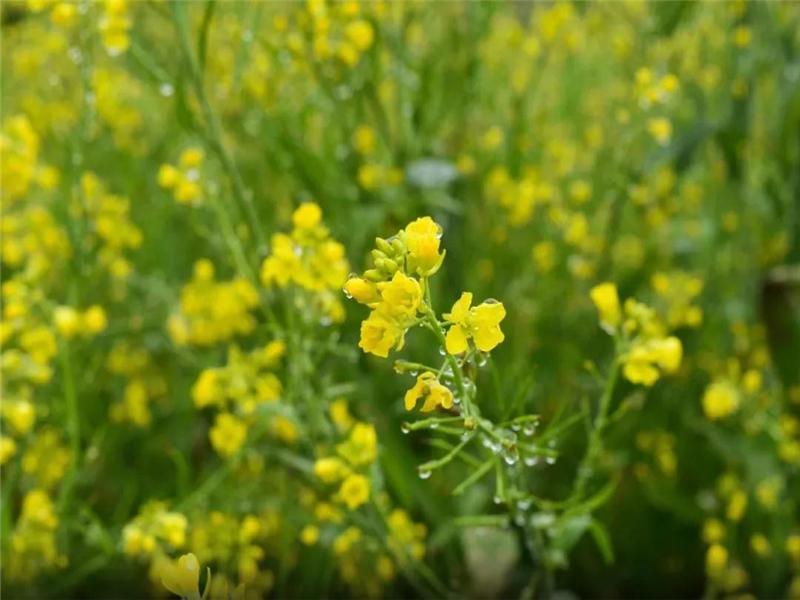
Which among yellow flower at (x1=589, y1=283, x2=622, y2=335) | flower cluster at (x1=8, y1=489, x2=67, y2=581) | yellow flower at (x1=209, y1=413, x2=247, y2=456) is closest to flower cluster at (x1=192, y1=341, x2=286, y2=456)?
yellow flower at (x1=209, y1=413, x2=247, y2=456)

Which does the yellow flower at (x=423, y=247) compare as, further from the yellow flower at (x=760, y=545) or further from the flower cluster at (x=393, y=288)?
the yellow flower at (x=760, y=545)

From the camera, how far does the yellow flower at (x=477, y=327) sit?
65 cm

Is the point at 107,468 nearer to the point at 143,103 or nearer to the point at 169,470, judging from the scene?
the point at 169,470

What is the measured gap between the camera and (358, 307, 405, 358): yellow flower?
0.63 m

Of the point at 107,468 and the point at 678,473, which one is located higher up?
the point at 107,468

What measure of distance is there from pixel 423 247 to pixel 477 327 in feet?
0.21

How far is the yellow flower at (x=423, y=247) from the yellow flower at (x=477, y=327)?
27 millimetres

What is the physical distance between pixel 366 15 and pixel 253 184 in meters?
0.51

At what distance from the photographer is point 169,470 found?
1.66 m

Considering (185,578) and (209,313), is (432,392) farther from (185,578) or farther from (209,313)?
(209,313)

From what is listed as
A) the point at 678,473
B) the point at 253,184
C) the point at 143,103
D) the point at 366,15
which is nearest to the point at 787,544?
the point at 678,473

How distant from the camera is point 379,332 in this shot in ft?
2.10

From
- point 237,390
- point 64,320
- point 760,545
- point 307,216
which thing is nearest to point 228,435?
point 237,390

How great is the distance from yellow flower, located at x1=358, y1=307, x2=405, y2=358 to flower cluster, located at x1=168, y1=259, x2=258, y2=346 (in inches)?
31.0
